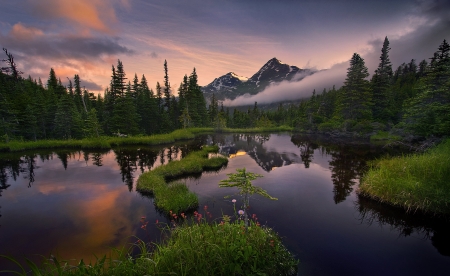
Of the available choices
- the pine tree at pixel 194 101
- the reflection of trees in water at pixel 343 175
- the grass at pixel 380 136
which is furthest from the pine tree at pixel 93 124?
the grass at pixel 380 136

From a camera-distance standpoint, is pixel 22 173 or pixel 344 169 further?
pixel 344 169

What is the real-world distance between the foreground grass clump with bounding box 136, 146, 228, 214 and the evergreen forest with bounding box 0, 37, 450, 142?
73.6ft

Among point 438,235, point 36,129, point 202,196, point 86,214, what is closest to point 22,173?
point 86,214

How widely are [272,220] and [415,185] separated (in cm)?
753

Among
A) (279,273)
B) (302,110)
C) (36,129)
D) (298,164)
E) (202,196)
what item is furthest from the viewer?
(302,110)

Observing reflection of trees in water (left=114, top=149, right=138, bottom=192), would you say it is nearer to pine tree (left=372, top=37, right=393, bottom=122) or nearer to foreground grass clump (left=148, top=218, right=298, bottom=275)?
foreground grass clump (left=148, top=218, right=298, bottom=275)

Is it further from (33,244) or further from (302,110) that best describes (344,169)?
(302,110)

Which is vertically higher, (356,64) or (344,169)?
(356,64)

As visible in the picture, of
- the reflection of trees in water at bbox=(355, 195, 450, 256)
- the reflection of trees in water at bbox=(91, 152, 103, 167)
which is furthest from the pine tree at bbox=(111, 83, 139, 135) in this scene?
the reflection of trees in water at bbox=(355, 195, 450, 256)

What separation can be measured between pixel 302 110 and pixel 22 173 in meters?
85.5

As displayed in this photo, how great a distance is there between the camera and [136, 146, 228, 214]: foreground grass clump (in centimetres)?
1056

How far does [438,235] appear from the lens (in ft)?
27.2

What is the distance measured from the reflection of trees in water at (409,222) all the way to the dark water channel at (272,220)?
4 cm

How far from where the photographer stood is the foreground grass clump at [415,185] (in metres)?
9.38
